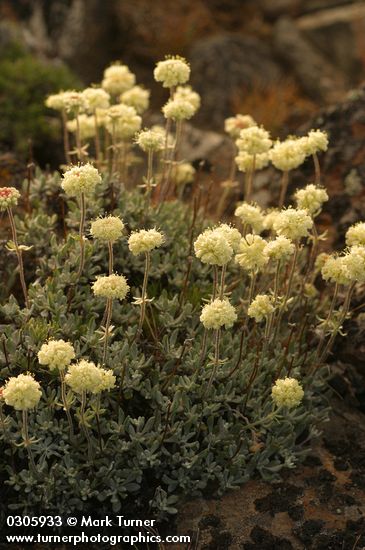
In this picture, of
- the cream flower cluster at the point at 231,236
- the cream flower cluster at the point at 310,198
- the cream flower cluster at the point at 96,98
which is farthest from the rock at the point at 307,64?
the cream flower cluster at the point at 231,236

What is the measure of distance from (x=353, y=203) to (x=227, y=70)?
248 inches

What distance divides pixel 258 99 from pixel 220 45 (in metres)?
1.50

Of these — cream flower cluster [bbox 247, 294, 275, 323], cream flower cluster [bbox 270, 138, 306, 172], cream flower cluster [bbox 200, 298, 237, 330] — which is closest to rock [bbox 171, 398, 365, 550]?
cream flower cluster [bbox 247, 294, 275, 323]

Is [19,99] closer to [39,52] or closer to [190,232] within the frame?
[39,52]

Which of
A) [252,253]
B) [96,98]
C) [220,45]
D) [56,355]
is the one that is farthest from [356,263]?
[220,45]

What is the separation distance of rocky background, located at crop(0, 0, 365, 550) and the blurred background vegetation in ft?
0.07

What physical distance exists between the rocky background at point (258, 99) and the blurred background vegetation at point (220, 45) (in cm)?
2

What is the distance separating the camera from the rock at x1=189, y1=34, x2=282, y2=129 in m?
12.0

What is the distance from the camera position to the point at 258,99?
37.8 ft

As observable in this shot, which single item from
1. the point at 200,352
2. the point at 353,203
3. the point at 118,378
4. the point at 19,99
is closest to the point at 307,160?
the point at 353,203

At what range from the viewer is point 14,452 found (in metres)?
4.42

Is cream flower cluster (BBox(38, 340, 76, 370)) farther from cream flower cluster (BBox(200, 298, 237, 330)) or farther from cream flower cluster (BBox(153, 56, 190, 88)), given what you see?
cream flower cluster (BBox(153, 56, 190, 88))

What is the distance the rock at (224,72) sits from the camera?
471 inches

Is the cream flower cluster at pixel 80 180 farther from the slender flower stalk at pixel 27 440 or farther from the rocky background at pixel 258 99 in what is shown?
the rocky background at pixel 258 99
